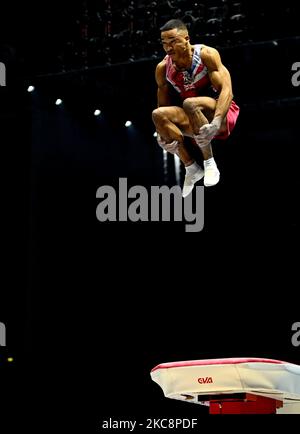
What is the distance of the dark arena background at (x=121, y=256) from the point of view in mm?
10445

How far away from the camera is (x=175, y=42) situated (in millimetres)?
5484

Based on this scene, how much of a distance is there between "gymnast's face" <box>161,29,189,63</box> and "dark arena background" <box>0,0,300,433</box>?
14.4 ft

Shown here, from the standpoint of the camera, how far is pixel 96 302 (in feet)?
36.0

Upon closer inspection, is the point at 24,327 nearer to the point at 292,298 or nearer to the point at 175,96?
the point at 292,298

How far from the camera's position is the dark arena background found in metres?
10.4

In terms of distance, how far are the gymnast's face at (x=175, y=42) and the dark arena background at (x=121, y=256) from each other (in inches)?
173

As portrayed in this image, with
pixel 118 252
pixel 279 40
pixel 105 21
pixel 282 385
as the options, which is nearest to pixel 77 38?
pixel 105 21

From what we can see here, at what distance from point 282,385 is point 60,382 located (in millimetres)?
5406
